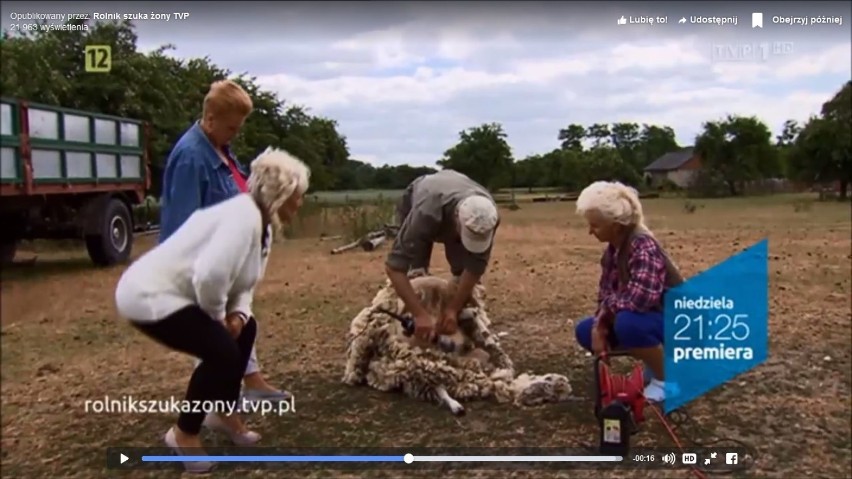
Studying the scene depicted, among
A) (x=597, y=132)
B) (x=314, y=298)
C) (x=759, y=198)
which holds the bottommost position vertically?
(x=314, y=298)

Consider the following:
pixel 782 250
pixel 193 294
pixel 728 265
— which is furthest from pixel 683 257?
pixel 193 294

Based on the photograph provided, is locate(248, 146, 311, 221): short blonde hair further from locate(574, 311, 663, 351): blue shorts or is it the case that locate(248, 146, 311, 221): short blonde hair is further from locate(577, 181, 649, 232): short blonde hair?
locate(574, 311, 663, 351): blue shorts

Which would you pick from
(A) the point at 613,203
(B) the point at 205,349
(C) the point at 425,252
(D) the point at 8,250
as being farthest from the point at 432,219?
(D) the point at 8,250

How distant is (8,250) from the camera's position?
5.25 feet

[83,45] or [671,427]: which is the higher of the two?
[83,45]

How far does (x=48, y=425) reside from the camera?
6.73 ft

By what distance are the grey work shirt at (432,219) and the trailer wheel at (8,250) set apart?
1074 millimetres

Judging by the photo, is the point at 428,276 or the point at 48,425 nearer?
the point at 48,425

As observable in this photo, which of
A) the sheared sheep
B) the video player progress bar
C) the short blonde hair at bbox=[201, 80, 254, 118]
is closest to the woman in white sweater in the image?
the short blonde hair at bbox=[201, 80, 254, 118]

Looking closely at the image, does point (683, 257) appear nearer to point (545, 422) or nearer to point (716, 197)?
point (716, 197)

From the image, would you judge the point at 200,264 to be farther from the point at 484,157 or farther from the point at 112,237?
the point at 484,157

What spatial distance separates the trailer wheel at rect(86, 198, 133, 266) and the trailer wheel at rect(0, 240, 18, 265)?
24cm

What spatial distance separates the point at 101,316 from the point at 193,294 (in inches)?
13.6

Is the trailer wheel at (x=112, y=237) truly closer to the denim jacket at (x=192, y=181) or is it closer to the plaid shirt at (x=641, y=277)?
the denim jacket at (x=192, y=181)
